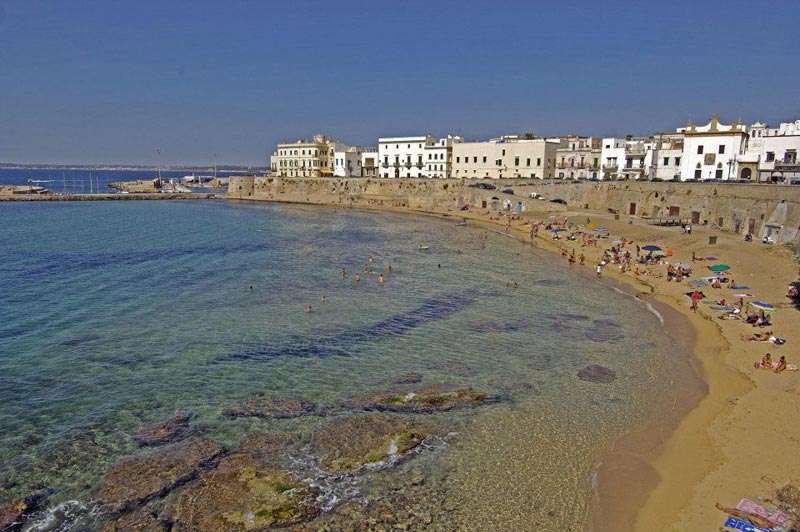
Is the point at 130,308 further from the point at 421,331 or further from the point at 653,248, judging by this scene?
the point at 653,248

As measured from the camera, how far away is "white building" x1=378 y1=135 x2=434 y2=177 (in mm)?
88300

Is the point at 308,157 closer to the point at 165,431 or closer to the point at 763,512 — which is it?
the point at 165,431

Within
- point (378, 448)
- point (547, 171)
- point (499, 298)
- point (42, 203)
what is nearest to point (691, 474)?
point (378, 448)

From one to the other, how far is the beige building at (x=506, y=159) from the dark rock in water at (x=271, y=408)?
65000mm

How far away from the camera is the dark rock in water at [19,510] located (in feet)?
34.8

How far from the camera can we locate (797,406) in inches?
603

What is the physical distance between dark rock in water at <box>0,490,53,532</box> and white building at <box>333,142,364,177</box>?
291 feet

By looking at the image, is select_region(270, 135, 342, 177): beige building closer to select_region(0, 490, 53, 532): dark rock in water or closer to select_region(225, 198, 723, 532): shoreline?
select_region(225, 198, 723, 532): shoreline

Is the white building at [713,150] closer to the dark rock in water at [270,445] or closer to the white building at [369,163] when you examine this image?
the dark rock in water at [270,445]

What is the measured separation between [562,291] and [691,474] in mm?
18023

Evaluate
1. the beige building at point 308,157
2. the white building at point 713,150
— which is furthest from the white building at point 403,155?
the white building at point 713,150

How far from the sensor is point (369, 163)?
97375 mm

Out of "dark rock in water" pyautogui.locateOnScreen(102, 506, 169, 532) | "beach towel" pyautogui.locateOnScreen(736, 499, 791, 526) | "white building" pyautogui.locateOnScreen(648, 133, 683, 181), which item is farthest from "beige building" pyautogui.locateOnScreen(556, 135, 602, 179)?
"dark rock in water" pyautogui.locateOnScreen(102, 506, 169, 532)

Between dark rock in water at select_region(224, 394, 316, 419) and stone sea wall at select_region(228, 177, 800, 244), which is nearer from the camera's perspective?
dark rock in water at select_region(224, 394, 316, 419)
